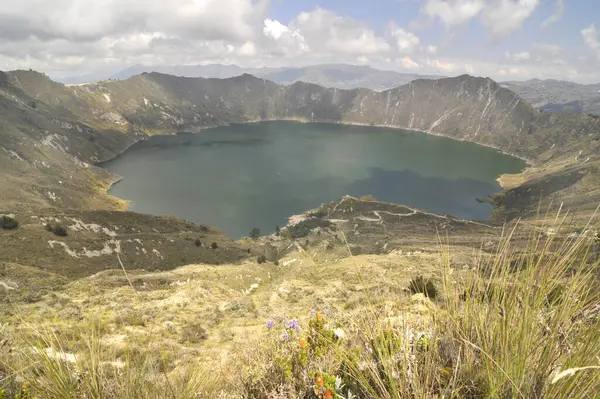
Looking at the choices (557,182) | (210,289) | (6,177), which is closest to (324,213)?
(210,289)

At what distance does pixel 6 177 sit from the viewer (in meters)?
77.0

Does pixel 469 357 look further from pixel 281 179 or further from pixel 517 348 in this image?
pixel 281 179

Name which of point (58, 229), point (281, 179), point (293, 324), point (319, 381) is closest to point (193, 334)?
point (293, 324)

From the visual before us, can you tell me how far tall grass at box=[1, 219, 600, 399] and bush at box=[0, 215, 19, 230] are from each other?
167 ft

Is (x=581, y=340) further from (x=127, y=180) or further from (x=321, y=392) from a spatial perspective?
(x=127, y=180)

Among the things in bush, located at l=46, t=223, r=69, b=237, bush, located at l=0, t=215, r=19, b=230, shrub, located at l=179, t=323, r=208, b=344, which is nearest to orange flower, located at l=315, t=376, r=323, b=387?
shrub, located at l=179, t=323, r=208, b=344

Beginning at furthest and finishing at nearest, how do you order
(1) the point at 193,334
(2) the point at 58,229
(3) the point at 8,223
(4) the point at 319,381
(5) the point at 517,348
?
(2) the point at 58,229 → (3) the point at 8,223 → (1) the point at 193,334 → (4) the point at 319,381 → (5) the point at 517,348

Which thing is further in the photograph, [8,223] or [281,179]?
[281,179]

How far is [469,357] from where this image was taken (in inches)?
109

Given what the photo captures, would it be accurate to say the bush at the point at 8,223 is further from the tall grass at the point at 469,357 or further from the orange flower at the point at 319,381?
the orange flower at the point at 319,381

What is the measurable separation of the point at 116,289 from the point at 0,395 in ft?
68.9

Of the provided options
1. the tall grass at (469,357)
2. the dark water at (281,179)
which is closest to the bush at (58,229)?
the dark water at (281,179)

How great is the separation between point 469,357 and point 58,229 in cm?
5271

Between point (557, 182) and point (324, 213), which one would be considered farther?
point (557, 182)
